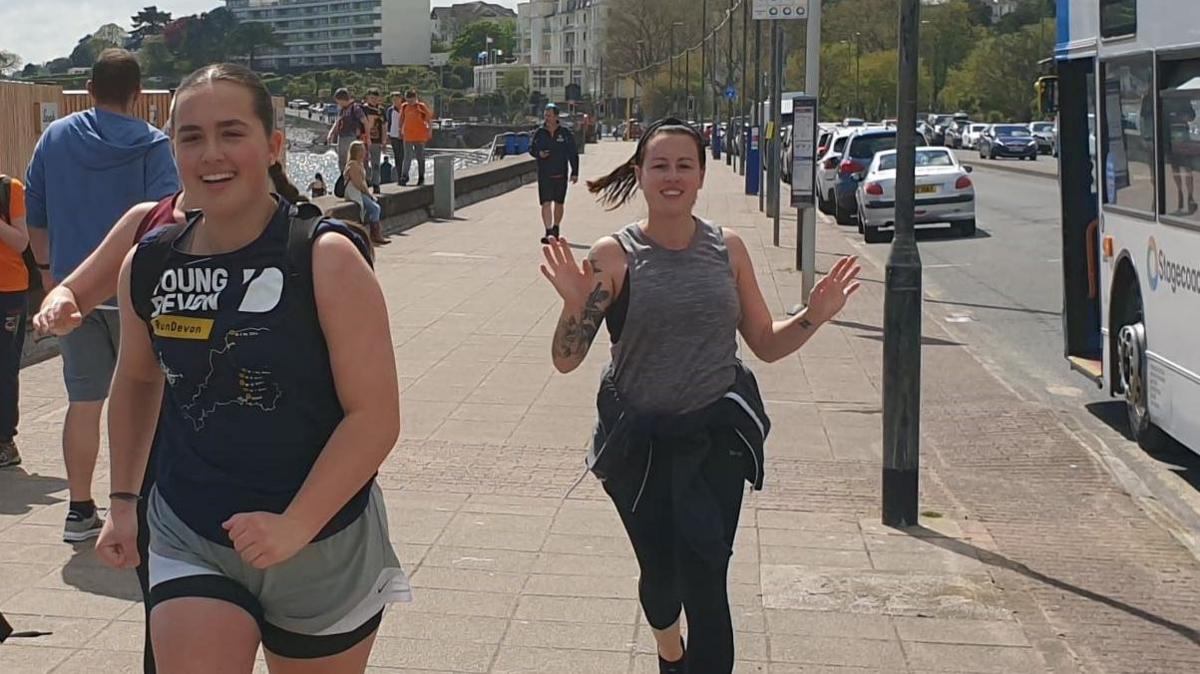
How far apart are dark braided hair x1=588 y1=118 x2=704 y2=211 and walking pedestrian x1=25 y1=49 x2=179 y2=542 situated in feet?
5.79

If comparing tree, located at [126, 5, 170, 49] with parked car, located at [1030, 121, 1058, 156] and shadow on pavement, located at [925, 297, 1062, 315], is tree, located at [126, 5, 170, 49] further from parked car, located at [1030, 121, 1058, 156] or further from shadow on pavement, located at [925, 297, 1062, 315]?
parked car, located at [1030, 121, 1058, 156]

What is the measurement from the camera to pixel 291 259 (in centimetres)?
309

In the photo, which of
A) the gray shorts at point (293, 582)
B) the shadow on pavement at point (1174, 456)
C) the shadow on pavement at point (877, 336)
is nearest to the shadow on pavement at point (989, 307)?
the shadow on pavement at point (877, 336)

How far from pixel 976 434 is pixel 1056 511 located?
2.01 m

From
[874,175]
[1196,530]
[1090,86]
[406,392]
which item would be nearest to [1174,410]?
[1196,530]

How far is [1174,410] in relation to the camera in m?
8.55

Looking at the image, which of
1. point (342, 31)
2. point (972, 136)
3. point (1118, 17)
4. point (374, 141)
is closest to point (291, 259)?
point (1118, 17)

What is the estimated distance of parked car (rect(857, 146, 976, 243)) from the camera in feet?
84.1

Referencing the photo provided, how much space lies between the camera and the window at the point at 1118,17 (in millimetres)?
9414

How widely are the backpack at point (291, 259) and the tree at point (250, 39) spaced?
22.5 meters

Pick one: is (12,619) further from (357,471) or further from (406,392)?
(406,392)

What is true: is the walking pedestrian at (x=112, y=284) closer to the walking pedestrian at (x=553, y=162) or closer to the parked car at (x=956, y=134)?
the walking pedestrian at (x=553, y=162)

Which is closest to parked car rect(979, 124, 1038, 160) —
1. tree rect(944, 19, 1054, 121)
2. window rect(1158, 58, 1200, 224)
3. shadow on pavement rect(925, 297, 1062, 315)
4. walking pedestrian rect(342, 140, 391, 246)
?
tree rect(944, 19, 1054, 121)

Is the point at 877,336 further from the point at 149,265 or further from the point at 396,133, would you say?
the point at 396,133
